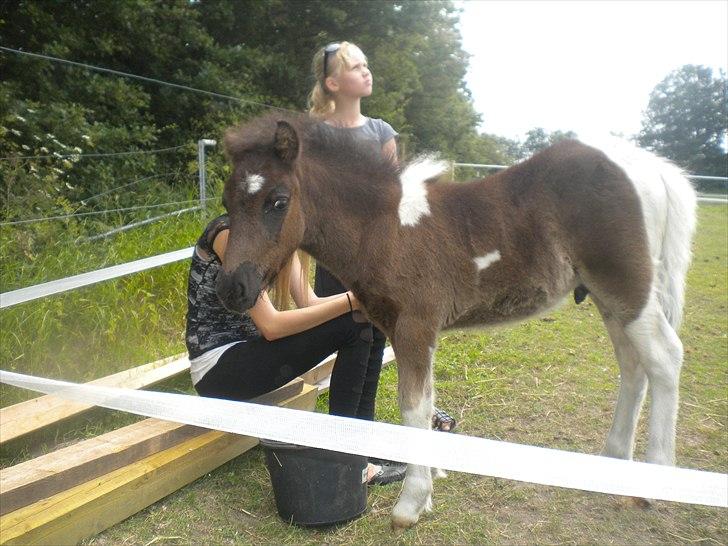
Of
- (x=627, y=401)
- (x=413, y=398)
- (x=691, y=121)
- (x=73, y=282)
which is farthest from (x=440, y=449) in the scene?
(x=691, y=121)

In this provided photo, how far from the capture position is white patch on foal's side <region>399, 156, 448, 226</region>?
2961 mm

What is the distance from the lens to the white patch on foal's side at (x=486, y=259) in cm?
300

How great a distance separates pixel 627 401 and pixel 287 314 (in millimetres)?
1901

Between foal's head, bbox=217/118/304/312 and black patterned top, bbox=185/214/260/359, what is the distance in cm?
35

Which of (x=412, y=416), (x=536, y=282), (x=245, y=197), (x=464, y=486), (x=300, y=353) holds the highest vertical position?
(x=245, y=197)

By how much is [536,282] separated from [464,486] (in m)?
1.17

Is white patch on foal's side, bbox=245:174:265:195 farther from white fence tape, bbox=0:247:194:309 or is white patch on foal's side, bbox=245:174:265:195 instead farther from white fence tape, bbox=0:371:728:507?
white fence tape, bbox=0:247:194:309

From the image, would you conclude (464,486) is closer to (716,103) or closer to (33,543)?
(33,543)

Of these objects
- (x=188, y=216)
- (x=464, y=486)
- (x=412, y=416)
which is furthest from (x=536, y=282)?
(x=188, y=216)

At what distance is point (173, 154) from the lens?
9484 millimetres

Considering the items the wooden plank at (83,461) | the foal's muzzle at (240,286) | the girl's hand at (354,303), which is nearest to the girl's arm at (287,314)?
the girl's hand at (354,303)

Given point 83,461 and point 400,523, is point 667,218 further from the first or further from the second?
point 83,461

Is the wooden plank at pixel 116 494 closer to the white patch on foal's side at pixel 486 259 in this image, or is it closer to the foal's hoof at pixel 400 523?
the foal's hoof at pixel 400 523

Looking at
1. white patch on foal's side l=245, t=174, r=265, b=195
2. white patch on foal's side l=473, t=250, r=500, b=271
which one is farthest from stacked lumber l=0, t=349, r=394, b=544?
white patch on foal's side l=473, t=250, r=500, b=271
